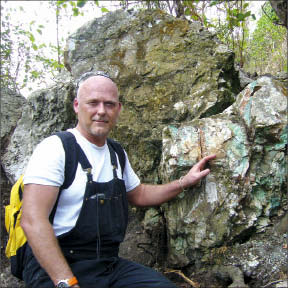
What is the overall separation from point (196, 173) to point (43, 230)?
155 cm

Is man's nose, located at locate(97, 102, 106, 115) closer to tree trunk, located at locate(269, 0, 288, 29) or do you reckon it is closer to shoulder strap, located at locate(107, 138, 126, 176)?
shoulder strap, located at locate(107, 138, 126, 176)

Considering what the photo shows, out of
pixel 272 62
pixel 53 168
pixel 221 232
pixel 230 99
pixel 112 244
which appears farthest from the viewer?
pixel 272 62

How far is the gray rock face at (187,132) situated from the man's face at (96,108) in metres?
0.85

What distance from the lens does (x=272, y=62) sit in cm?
713

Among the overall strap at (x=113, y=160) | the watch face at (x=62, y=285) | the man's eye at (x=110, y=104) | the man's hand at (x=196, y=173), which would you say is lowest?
the watch face at (x=62, y=285)

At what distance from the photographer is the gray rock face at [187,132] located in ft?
9.91

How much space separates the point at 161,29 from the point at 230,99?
1.67m

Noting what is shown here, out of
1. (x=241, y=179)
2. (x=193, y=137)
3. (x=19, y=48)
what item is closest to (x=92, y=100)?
(x=193, y=137)

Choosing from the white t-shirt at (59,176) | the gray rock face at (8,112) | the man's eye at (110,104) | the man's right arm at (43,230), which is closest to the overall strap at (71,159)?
the white t-shirt at (59,176)

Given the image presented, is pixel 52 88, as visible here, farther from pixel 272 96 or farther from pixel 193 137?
pixel 272 96

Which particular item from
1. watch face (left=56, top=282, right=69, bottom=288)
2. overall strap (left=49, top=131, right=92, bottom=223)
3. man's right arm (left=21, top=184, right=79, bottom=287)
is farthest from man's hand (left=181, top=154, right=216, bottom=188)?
watch face (left=56, top=282, right=69, bottom=288)

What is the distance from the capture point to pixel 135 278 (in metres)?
2.60

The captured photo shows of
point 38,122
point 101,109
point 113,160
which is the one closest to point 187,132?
point 113,160

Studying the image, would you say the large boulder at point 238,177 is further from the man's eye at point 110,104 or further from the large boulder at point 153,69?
the man's eye at point 110,104
